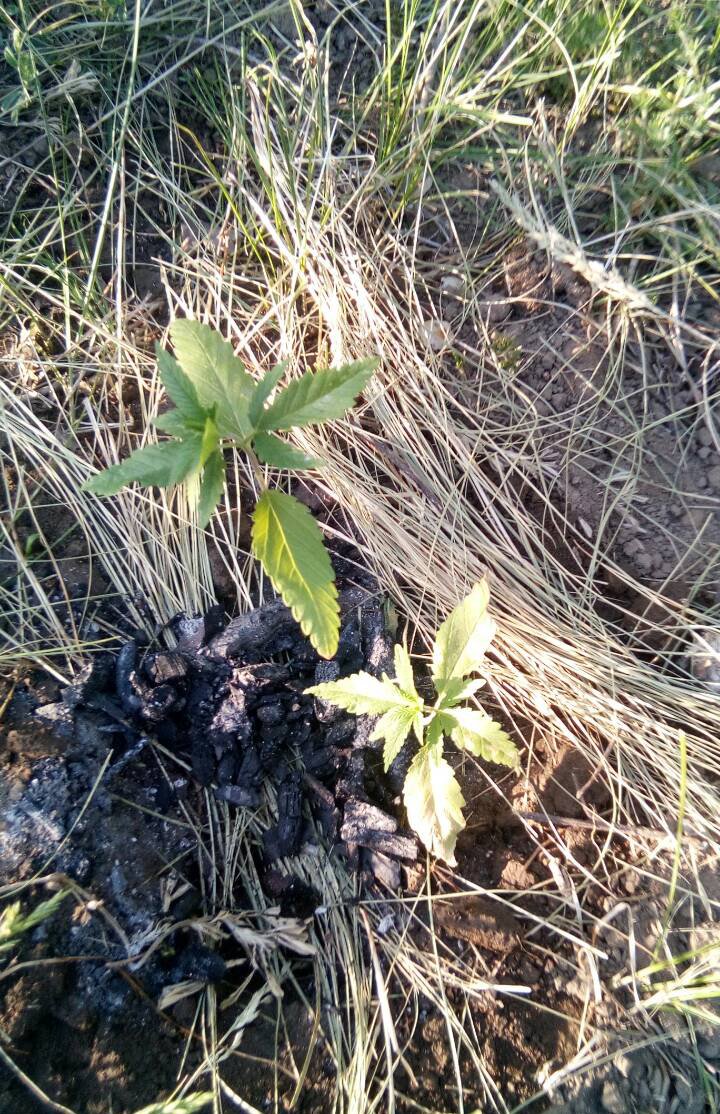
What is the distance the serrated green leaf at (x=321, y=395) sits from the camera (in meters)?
1.48

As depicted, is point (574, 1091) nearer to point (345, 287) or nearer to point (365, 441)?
point (365, 441)

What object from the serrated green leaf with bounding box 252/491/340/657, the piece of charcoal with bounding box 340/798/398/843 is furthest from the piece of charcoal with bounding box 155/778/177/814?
the serrated green leaf with bounding box 252/491/340/657

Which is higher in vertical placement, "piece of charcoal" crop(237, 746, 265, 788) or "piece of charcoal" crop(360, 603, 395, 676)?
"piece of charcoal" crop(360, 603, 395, 676)

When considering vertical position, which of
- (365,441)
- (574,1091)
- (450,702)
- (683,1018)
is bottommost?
(574,1091)

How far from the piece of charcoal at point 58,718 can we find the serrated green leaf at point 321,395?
1.01m

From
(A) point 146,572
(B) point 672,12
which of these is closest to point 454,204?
(B) point 672,12

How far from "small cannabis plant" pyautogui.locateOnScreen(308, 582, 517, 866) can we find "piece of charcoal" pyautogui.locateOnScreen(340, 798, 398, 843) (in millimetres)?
112

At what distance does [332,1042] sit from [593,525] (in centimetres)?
159

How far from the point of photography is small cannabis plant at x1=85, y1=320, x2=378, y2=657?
1448 millimetres

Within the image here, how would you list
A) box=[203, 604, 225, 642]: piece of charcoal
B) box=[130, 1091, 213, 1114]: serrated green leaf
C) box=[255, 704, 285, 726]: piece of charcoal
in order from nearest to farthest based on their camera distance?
box=[130, 1091, 213, 1114]: serrated green leaf, box=[255, 704, 285, 726]: piece of charcoal, box=[203, 604, 225, 642]: piece of charcoal

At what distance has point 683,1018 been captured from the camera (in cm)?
158

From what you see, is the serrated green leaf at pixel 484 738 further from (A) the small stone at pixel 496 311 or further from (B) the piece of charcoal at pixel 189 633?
(A) the small stone at pixel 496 311

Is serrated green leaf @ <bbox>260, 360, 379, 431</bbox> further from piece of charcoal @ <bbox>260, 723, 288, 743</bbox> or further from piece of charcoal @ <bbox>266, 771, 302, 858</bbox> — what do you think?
piece of charcoal @ <bbox>266, 771, 302, 858</bbox>

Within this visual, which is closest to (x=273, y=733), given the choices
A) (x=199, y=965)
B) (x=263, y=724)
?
(x=263, y=724)
